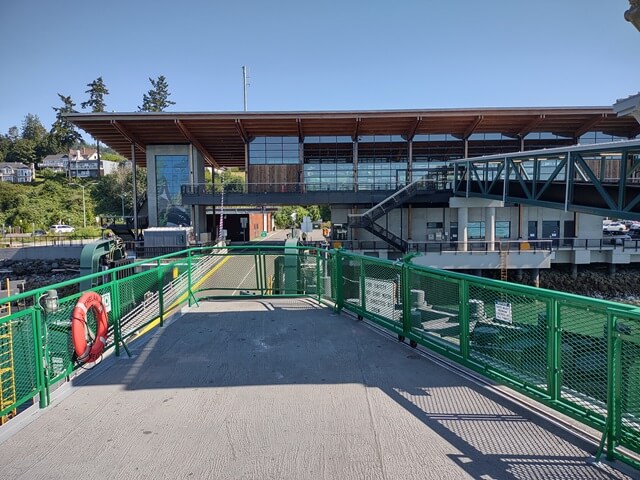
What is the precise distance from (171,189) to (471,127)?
2489 centimetres

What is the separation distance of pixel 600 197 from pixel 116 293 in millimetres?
17888

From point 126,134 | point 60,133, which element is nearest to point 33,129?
point 60,133

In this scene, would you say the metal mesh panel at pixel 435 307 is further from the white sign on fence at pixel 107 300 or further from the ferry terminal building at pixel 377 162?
the ferry terminal building at pixel 377 162

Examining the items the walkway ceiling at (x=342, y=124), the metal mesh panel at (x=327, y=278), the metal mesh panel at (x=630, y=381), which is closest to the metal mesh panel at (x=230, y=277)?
the metal mesh panel at (x=327, y=278)

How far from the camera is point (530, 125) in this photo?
34531 millimetres

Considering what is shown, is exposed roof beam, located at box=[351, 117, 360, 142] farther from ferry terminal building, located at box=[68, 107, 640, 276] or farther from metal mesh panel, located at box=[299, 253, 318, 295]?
metal mesh panel, located at box=[299, 253, 318, 295]

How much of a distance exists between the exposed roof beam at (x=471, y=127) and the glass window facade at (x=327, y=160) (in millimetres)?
9386

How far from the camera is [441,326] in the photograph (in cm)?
654

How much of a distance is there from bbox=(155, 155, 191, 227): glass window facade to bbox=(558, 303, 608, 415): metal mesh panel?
3371cm

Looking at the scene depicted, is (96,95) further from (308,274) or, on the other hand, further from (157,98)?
(308,274)

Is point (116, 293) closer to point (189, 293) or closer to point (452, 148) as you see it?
point (189, 293)

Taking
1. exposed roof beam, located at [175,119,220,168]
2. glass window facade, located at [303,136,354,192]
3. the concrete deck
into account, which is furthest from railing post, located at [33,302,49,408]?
glass window facade, located at [303,136,354,192]

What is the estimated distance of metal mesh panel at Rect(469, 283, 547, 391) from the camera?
4789 millimetres

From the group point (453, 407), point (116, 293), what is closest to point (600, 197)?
point (453, 407)
